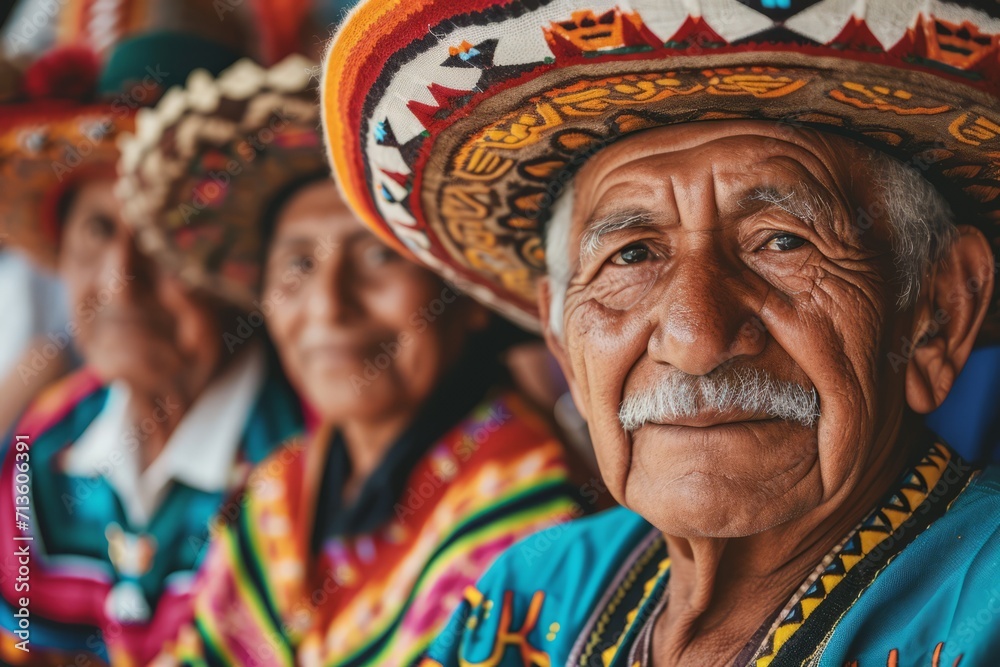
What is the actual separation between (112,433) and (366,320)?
1317 millimetres

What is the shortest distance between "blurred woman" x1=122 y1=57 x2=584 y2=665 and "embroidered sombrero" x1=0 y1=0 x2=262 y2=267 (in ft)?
0.96

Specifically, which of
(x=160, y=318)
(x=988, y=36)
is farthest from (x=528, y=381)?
(x=988, y=36)

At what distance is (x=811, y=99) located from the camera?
132 centimetres

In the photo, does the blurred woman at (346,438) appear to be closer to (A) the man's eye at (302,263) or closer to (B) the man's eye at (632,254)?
(A) the man's eye at (302,263)

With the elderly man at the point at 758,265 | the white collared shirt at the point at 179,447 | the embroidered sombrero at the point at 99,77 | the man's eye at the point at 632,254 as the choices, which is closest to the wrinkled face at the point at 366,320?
the embroidered sombrero at the point at 99,77

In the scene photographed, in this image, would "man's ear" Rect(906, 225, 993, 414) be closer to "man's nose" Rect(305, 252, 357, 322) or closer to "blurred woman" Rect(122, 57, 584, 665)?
"blurred woman" Rect(122, 57, 584, 665)

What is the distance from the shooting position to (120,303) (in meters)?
3.27

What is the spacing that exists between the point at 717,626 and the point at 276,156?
5.85ft

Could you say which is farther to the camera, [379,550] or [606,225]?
[379,550]

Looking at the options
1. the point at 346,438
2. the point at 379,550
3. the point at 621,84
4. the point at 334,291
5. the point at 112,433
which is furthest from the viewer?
the point at 112,433

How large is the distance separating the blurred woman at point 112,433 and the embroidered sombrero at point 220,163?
0.19 m

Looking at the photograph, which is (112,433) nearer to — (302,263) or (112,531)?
(112,531)

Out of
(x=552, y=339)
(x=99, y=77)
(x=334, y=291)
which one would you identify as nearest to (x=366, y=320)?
(x=334, y=291)

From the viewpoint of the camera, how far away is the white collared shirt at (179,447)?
129 inches
